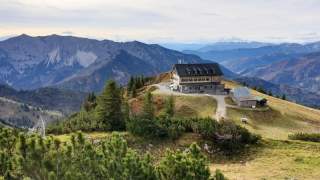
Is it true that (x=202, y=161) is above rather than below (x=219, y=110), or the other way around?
above

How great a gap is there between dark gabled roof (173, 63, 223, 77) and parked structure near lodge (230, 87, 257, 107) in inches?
646

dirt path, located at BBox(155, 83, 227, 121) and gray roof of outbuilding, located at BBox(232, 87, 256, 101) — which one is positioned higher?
gray roof of outbuilding, located at BBox(232, 87, 256, 101)

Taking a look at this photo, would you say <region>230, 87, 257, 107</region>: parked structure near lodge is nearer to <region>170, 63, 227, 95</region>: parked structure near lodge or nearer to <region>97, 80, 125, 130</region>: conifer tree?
<region>170, 63, 227, 95</region>: parked structure near lodge

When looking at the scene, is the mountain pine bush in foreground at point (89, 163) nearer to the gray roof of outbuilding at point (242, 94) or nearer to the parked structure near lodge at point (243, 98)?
the parked structure near lodge at point (243, 98)

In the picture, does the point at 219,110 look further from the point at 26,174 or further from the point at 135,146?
the point at 26,174

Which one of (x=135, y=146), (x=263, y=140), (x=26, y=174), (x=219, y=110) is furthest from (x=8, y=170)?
(x=219, y=110)

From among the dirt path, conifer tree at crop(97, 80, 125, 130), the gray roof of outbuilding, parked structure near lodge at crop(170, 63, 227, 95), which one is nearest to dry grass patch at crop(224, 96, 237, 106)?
the dirt path

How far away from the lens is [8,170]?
1382 inches

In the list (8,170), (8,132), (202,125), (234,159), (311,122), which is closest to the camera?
(8,170)

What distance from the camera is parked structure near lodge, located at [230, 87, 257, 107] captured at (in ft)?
401

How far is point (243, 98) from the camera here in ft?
403

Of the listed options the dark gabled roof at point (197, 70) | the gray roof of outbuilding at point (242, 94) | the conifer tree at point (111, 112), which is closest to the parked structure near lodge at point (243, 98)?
the gray roof of outbuilding at point (242, 94)

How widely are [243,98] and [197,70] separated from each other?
22.4m

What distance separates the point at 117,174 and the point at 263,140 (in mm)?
60731
